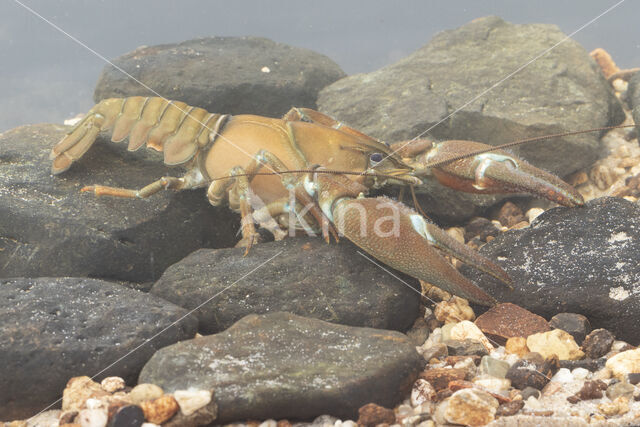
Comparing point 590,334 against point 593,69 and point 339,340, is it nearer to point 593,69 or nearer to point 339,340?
point 339,340

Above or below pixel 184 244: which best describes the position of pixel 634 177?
above

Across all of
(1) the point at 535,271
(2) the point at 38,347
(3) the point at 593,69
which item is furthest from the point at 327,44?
(2) the point at 38,347

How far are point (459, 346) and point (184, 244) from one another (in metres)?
2.18

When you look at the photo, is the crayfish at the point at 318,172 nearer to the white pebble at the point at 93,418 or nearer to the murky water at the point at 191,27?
the white pebble at the point at 93,418

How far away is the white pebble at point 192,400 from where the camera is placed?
7.06ft

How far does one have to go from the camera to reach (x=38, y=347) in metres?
2.57

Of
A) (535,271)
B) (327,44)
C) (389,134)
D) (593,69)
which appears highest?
(327,44)

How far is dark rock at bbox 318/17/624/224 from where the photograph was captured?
4.57 m

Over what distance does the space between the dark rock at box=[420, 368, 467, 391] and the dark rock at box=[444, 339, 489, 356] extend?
244 mm

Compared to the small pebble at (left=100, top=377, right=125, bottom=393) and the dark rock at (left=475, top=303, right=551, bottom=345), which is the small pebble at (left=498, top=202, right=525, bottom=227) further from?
the small pebble at (left=100, top=377, right=125, bottom=393)

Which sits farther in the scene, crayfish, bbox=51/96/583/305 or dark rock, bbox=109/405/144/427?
crayfish, bbox=51/96/583/305

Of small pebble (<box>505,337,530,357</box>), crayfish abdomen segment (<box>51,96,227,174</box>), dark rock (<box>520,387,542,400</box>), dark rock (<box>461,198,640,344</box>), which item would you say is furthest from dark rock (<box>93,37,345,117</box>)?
dark rock (<box>520,387,542,400</box>)

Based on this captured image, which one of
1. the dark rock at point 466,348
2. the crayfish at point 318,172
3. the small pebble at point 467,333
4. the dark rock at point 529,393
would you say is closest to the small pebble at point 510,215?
the crayfish at point 318,172

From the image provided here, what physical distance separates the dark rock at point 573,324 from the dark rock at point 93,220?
2444mm
